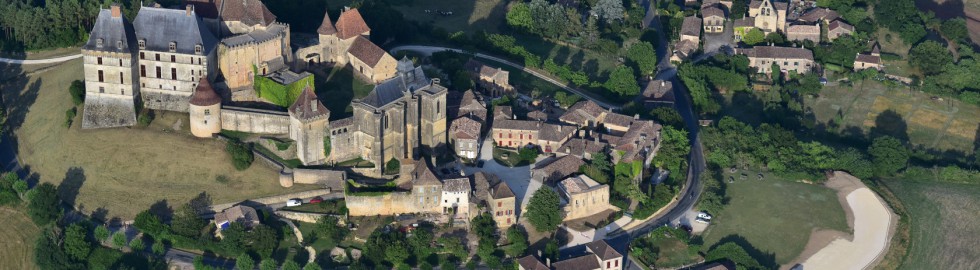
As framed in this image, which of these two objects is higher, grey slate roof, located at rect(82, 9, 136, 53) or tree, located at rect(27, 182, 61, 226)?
grey slate roof, located at rect(82, 9, 136, 53)

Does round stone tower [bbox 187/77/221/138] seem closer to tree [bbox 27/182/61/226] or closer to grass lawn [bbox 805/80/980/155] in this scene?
tree [bbox 27/182/61/226]

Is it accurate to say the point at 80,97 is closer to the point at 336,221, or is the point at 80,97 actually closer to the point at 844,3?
the point at 336,221

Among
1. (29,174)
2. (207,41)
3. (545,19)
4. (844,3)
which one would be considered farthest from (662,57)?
(29,174)

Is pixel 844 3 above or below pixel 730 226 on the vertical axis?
above

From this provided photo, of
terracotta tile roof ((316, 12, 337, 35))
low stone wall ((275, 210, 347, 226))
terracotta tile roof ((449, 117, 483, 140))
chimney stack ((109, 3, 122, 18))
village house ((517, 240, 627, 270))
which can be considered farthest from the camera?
terracotta tile roof ((316, 12, 337, 35))

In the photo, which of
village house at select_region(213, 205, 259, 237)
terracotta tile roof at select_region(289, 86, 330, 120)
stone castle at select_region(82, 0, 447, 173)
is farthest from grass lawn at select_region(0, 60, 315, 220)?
terracotta tile roof at select_region(289, 86, 330, 120)
